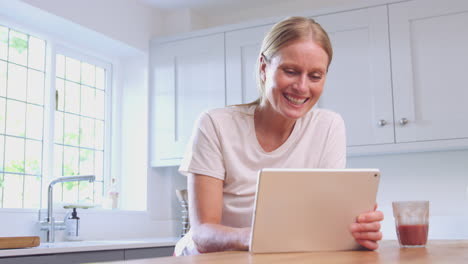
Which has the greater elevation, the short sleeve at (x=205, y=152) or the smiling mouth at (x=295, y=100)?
the smiling mouth at (x=295, y=100)

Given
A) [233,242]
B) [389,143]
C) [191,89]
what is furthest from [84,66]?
[233,242]

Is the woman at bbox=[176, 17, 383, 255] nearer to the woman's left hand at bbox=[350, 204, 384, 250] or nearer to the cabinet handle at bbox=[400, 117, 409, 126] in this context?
the woman's left hand at bbox=[350, 204, 384, 250]

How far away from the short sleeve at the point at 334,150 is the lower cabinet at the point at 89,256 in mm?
1383

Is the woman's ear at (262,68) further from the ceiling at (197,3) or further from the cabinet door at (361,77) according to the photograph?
the ceiling at (197,3)

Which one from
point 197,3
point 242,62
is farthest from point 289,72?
point 197,3

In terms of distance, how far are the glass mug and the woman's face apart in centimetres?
39

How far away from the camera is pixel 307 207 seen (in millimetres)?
1259

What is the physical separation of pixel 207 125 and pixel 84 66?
2.44 metres

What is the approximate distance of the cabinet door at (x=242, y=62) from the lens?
3.78 m

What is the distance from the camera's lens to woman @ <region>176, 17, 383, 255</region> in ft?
5.24

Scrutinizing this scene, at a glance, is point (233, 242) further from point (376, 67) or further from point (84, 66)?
point (84, 66)

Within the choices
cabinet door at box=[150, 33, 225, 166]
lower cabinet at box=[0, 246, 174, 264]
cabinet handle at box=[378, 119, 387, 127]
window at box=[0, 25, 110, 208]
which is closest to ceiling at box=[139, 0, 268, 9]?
cabinet door at box=[150, 33, 225, 166]

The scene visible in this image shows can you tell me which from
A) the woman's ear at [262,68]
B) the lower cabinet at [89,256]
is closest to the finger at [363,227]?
the woman's ear at [262,68]

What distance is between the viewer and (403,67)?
11.0 feet
